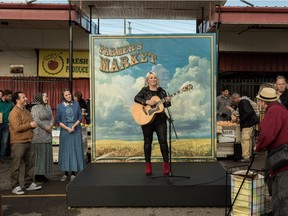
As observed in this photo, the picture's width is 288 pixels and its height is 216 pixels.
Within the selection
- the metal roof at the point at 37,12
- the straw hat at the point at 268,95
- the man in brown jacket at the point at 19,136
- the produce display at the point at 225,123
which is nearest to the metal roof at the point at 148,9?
the metal roof at the point at 37,12

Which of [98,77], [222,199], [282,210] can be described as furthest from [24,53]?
[282,210]

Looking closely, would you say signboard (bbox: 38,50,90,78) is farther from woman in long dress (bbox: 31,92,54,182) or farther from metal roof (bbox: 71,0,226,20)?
woman in long dress (bbox: 31,92,54,182)

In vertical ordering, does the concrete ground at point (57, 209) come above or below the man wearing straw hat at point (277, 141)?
below

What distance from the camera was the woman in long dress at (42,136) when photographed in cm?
741

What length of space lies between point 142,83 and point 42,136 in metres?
2.29

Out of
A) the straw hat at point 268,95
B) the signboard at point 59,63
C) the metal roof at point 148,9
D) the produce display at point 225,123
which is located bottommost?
the produce display at point 225,123

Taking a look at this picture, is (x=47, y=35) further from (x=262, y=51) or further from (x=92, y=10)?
(x=262, y=51)

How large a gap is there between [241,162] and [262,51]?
7.84 m

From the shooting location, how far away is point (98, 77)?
27.1 ft

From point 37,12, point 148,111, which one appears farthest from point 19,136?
point 37,12

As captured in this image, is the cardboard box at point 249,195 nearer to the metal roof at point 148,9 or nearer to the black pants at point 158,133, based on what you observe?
the black pants at point 158,133

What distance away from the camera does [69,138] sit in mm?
7680

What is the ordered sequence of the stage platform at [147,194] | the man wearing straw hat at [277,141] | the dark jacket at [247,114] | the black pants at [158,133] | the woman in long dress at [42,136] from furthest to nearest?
the dark jacket at [247,114], the woman in long dress at [42,136], the black pants at [158,133], the stage platform at [147,194], the man wearing straw hat at [277,141]

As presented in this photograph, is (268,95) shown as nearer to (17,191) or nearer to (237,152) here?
(17,191)
